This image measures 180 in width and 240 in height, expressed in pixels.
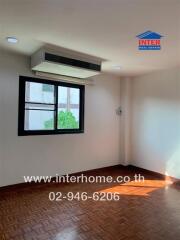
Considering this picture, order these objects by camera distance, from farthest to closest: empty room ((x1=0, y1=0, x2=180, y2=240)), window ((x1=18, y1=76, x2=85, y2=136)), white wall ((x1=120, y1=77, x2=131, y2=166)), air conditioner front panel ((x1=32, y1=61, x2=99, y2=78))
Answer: white wall ((x1=120, y1=77, x2=131, y2=166)), window ((x1=18, y1=76, x2=85, y2=136)), air conditioner front panel ((x1=32, y1=61, x2=99, y2=78)), empty room ((x1=0, y1=0, x2=180, y2=240))

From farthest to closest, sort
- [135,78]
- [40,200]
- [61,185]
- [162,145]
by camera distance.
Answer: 1. [135,78]
2. [162,145]
3. [61,185]
4. [40,200]

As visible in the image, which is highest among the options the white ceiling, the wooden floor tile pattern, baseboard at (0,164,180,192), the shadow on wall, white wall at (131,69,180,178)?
the white ceiling

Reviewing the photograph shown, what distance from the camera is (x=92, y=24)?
2.19 meters

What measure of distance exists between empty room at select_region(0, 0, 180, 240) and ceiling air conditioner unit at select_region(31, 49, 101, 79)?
0.06ft

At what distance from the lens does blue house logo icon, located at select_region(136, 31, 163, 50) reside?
2460mm

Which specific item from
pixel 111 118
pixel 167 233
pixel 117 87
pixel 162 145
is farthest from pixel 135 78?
pixel 167 233

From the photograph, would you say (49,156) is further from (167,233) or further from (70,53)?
(167,233)

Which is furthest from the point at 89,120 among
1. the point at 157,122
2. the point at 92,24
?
the point at 92,24

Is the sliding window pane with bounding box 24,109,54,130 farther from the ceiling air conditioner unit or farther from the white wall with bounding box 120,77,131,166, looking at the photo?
the white wall with bounding box 120,77,131,166

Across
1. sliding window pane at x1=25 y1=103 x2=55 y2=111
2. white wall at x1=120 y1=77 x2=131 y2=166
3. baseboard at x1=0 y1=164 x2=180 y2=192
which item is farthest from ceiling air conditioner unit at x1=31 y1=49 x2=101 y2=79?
baseboard at x1=0 y1=164 x2=180 y2=192

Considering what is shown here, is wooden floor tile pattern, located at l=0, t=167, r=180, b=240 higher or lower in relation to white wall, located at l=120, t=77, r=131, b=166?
lower

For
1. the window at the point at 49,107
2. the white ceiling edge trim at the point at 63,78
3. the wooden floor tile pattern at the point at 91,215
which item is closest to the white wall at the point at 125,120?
the white ceiling edge trim at the point at 63,78

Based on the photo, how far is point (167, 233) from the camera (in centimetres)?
215

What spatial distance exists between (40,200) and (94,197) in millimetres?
900
